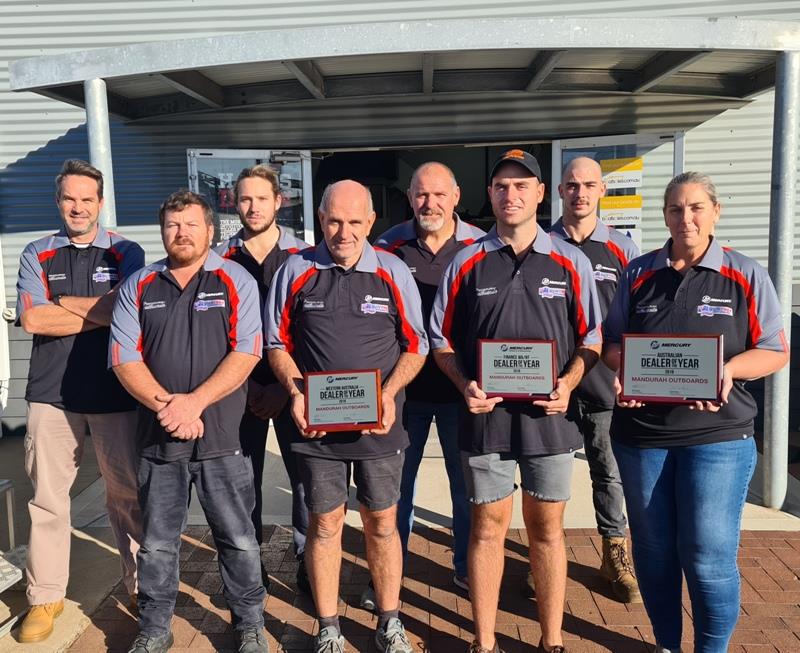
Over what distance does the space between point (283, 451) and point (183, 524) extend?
0.71 m

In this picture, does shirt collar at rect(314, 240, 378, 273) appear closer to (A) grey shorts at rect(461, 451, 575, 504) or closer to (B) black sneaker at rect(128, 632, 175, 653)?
(A) grey shorts at rect(461, 451, 575, 504)

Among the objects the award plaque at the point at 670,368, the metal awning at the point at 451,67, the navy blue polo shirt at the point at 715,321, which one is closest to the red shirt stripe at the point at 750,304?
the navy blue polo shirt at the point at 715,321

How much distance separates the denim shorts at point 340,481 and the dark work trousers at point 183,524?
0.97 ft


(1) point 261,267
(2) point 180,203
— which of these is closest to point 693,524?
(1) point 261,267

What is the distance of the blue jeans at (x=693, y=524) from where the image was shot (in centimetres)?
244

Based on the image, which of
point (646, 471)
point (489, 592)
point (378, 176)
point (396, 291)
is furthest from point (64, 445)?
point (378, 176)

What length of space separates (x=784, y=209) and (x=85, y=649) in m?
4.44

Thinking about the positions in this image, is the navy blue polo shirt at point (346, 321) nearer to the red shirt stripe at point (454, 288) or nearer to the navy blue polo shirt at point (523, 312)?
the red shirt stripe at point (454, 288)

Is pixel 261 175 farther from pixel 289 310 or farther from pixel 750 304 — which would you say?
pixel 750 304

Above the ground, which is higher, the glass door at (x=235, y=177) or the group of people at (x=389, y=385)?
the glass door at (x=235, y=177)

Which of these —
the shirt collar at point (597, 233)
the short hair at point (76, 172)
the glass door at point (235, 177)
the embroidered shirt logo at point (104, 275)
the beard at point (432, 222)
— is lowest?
the embroidered shirt logo at point (104, 275)

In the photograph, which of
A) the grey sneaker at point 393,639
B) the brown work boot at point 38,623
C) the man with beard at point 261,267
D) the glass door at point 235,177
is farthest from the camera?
the glass door at point 235,177

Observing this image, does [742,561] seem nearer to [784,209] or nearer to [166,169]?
[784,209]

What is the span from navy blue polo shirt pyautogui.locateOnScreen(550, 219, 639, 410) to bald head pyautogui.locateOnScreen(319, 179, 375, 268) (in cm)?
104
